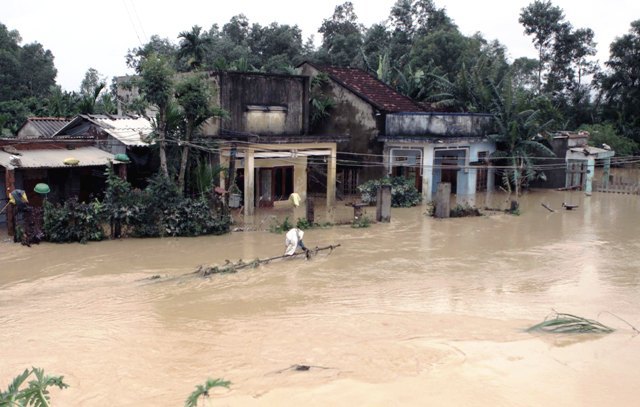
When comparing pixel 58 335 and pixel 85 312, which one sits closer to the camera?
pixel 58 335

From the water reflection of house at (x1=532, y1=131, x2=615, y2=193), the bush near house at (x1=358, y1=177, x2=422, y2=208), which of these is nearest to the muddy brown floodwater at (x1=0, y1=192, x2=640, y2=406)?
the bush near house at (x1=358, y1=177, x2=422, y2=208)

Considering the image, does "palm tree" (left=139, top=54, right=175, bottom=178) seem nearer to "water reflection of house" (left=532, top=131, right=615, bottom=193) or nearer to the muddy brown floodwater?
the muddy brown floodwater

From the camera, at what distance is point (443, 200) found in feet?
72.2

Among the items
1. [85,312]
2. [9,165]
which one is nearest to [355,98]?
[9,165]

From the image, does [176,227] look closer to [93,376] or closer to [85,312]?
[85,312]

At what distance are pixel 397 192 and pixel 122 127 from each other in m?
10.4

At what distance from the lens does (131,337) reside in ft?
34.0

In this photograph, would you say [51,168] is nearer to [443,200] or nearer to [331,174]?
[331,174]

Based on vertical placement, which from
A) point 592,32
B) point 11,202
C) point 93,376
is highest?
point 592,32

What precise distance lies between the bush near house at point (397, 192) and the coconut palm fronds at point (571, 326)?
46.3ft

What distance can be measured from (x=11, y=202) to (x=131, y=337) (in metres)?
8.39

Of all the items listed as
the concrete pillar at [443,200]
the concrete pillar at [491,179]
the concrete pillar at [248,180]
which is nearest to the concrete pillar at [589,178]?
the concrete pillar at [491,179]

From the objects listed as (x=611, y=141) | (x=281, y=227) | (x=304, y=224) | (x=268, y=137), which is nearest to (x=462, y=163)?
(x=268, y=137)

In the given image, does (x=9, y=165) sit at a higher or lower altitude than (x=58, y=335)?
higher
